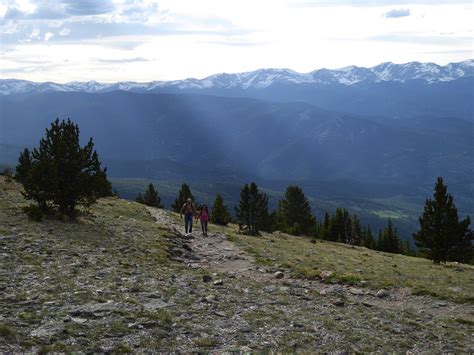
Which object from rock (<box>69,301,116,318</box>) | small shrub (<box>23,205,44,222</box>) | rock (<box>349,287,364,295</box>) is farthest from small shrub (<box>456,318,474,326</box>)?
small shrub (<box>23,205,44,222</box>)

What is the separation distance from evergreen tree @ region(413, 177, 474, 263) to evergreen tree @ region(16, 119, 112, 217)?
36944mm

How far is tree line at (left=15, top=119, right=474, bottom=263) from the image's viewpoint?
105 ft

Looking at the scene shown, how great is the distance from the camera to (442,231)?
2061 inches

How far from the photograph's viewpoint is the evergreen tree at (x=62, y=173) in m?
31.3

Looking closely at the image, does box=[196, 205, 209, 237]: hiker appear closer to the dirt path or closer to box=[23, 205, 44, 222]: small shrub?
the dirt path

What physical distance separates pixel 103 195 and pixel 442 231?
36.7m

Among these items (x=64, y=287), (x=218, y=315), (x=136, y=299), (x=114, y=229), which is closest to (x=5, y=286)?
(x=64, y=287)

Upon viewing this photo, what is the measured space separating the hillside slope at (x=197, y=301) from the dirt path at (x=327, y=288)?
0.09 metres

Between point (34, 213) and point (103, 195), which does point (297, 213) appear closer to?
point (103, 195)

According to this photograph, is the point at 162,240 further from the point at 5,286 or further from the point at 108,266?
the point at 5,286

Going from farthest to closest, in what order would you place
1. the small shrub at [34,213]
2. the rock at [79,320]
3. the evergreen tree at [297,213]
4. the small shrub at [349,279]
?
the evergreen tree at [297,213] → the small shrub at [34,213] → the small shrub at [349,279] → the rock at [79,320]

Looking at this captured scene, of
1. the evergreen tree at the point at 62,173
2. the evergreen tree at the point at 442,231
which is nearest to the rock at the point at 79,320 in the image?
the evergreen tree at the point at 62,173

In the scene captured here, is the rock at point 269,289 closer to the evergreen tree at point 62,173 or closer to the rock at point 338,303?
the rock at point 338,303

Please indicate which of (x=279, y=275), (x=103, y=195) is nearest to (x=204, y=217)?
(x=103, y=195)
